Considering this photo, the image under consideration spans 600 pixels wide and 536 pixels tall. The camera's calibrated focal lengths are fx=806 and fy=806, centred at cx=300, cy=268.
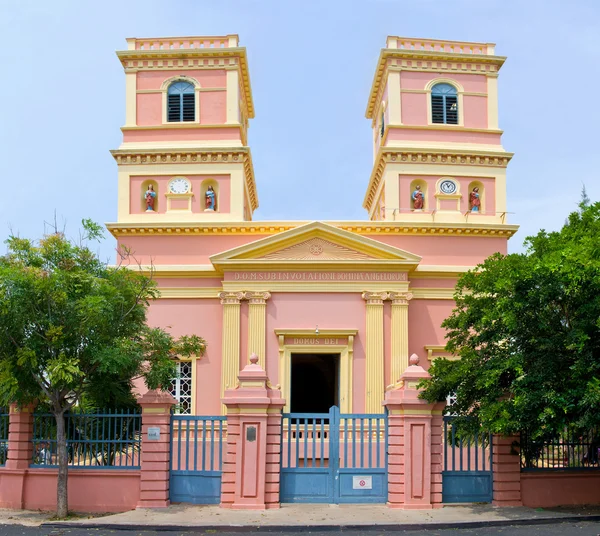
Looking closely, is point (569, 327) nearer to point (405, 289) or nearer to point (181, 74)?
point (405, 289)

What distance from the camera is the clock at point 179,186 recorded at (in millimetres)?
27219

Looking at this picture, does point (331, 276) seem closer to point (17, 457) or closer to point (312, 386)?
point (312, 386)

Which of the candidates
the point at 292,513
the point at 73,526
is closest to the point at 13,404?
the point at 73,526

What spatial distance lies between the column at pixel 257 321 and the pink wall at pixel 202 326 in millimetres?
1210

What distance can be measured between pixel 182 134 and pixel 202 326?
22.6ft

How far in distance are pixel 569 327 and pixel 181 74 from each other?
702 inches

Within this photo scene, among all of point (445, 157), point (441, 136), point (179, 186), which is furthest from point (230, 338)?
point (441, 136)

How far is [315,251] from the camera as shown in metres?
24.9

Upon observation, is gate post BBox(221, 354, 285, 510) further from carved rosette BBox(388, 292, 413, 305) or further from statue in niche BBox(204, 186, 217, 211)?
statue in niche BBox(204, 186, 217, 211)

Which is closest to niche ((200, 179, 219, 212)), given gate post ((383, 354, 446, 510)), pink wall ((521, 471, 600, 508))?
gate post ((383, 354, 446, 510))

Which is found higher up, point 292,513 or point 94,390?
point 94,390

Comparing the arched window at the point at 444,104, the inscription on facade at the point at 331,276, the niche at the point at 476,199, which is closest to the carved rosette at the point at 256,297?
the inscription on facade at the point at 331,276

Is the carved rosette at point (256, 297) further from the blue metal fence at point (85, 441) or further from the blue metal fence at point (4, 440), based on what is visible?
the blue metal fence at point (4, 440)

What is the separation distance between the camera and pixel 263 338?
2466 cm
